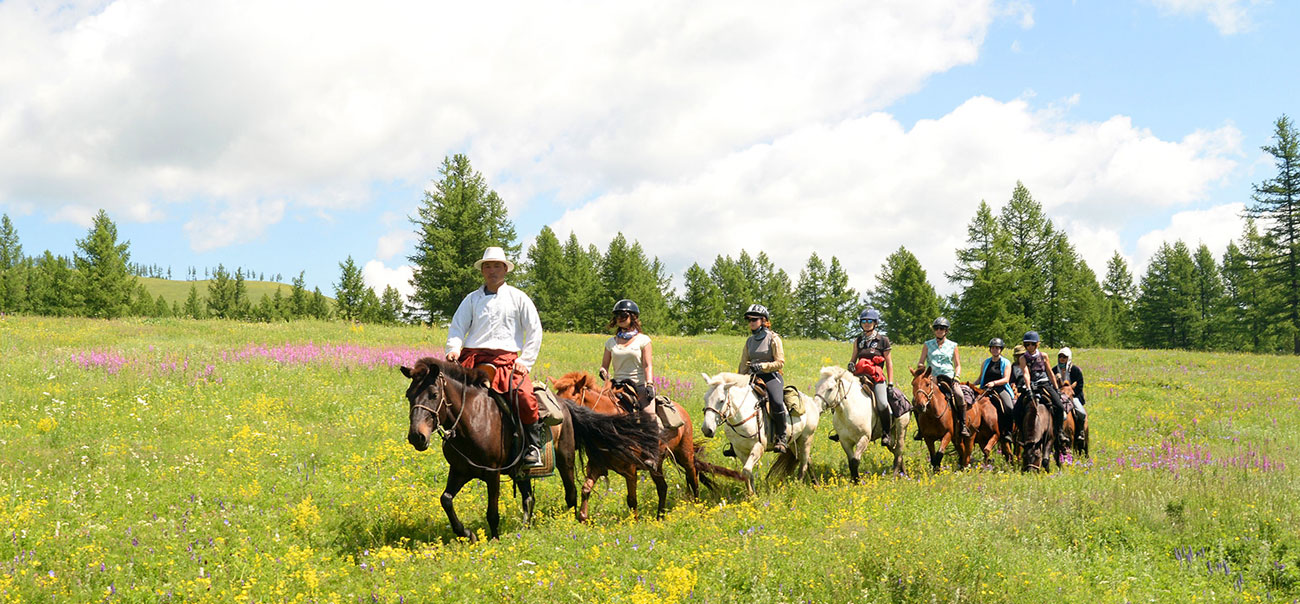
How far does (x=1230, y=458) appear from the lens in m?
12.1

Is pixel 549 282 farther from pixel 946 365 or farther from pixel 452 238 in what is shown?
pixel 946 365

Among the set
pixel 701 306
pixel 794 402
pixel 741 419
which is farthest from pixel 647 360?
pixel 701 306

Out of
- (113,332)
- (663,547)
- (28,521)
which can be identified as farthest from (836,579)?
(113,332)

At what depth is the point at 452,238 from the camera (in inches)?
1640

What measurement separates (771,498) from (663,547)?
2.39 metres

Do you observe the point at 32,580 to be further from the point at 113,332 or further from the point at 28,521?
the point at 113,332

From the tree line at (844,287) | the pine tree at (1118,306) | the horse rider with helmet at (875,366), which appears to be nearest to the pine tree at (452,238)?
the tree line at (844,287)

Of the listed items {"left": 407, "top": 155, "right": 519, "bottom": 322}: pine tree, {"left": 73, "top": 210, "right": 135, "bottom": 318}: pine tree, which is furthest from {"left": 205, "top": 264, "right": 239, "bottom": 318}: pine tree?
{"left": 407, "top": 155, "right": 519, "bottom": 322}: pine tree

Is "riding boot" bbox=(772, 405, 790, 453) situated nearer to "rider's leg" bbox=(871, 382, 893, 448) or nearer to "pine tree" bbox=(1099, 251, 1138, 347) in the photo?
"rider's leg" bbox=(871, 382, 893, 448)

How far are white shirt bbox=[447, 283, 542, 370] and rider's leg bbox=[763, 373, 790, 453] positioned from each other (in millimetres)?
4009

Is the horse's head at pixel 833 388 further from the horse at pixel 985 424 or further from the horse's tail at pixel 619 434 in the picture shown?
the horse's tail at pixel 619 434

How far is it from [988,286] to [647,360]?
156ft

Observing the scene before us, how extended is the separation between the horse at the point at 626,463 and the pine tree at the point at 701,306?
52092mm

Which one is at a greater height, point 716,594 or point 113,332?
point 113,332
